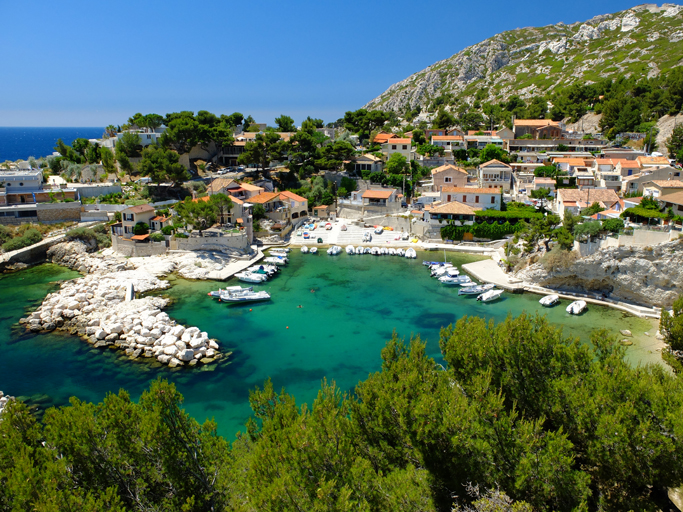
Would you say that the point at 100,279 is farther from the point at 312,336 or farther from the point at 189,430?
the point at 189,430

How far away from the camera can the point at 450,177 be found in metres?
56.3

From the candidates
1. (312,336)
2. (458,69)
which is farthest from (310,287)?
(458,69)

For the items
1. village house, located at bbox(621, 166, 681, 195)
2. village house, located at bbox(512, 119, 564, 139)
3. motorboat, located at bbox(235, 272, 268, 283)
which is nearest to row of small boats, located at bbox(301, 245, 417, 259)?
motorboat, located at bbox(235, 272, 268, 283)

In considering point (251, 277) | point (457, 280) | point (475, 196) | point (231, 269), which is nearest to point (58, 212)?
point (231, 269)

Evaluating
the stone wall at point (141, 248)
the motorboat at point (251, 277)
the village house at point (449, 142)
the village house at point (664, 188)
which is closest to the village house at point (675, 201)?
the village house at point (664, 188)

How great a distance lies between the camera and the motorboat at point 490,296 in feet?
105

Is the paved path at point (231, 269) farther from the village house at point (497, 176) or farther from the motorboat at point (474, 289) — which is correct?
the village house at point (497, 176)

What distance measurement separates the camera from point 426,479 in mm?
11930

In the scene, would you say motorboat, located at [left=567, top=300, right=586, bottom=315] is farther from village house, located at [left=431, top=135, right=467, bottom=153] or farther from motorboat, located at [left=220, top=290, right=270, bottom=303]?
village house, located at [left=431, top=135, right=467, bottom=153]

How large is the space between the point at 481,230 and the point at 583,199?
10.6m

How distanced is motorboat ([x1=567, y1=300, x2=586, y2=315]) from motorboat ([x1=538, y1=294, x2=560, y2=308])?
1.33 metres

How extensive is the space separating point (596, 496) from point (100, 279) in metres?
35.6

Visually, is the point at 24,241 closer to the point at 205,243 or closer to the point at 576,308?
the point at 205,243

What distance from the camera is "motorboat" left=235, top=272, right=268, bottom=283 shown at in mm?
36125
